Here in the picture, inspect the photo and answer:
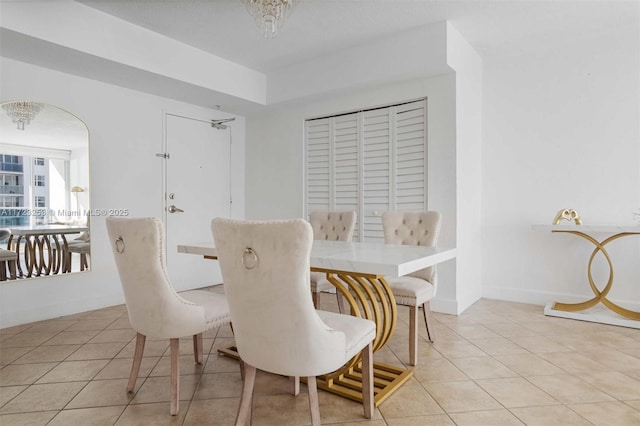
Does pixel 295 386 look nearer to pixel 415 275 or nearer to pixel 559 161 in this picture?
pixel 415 275

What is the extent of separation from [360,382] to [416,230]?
1.21 metres

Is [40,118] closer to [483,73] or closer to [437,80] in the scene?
[437,80]

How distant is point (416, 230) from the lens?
9.18 feet

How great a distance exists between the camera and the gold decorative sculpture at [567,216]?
3.34 m

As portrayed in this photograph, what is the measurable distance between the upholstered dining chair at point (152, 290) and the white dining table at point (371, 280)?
1.14 ft

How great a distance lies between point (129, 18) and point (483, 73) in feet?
11.3

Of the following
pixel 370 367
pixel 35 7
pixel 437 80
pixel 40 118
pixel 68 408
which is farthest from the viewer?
pixel 437 80

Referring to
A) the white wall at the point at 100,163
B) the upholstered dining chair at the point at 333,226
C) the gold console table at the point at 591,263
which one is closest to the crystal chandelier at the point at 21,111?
the white wall at the point at 100,163

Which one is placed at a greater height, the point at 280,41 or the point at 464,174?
the point at 280,41

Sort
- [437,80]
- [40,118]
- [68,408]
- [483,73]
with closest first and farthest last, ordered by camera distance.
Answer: [68,408] < [40,118] < [437,80] < [483,73]

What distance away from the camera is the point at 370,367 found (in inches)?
66.6

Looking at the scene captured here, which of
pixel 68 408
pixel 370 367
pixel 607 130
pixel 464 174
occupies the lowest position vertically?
pixel 68 408

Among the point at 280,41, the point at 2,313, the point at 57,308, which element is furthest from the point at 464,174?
the point at 2,313

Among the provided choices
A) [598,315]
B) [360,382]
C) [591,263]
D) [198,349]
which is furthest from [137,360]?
[591,263]
